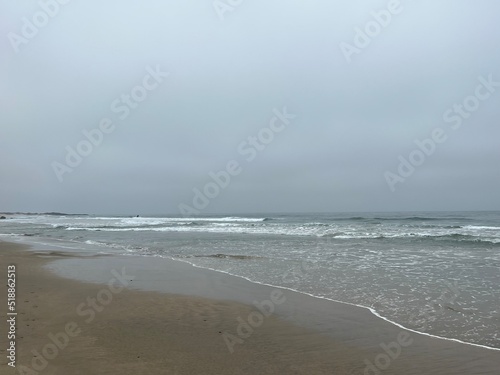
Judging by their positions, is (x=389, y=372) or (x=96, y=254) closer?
(x=389, y=372)

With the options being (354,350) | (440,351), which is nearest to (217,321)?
(354,350)

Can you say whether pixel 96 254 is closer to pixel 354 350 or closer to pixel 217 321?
pixel 217 321

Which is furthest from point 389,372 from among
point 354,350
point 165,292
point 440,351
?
point 165,292

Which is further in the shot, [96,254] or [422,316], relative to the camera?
[96,254]

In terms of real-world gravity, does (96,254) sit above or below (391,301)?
below

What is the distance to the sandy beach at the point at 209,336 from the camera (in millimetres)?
4559

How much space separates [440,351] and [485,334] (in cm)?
128

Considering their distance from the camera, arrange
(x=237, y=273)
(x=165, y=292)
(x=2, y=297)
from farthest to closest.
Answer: (x=237, y=273), (x=165, y=292), (x=2, y=297)

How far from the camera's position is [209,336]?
224 inches

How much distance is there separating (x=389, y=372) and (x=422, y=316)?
2829 mm

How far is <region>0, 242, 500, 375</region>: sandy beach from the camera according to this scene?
4.56 meters

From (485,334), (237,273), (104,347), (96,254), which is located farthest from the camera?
(96,254)

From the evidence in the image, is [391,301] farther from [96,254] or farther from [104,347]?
[96,254]

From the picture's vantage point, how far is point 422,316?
6.89 meters
